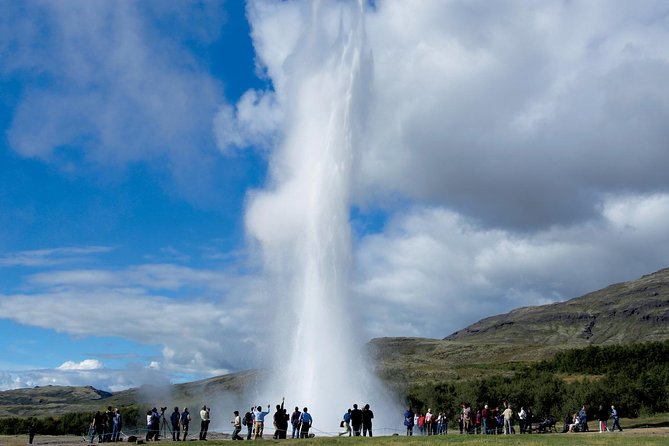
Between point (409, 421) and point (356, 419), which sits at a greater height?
point (356, 419)

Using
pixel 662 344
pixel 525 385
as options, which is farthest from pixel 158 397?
pixel 662 344

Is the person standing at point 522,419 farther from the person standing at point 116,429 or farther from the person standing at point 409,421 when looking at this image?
the person standing at point 116,429

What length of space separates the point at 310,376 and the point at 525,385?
42.7 metres

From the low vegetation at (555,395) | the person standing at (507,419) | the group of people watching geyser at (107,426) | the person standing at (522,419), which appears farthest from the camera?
the low vegetation at (555,395)

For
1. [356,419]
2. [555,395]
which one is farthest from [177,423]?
[555,395]

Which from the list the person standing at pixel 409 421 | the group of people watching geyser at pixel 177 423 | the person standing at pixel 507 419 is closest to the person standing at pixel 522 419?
the person standing at pixel 507 419

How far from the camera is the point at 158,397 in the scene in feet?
176

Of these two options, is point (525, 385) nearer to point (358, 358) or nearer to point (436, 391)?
point (436, 391)

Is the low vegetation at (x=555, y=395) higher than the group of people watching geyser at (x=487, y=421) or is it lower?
higher

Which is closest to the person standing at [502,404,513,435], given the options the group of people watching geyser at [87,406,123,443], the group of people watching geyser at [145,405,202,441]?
the group of people watching geyser at [145,405,202,441]

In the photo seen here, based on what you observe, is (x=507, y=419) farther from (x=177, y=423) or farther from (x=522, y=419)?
(x=177, y=423)

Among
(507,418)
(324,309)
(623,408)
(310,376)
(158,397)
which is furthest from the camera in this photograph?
(623,408)

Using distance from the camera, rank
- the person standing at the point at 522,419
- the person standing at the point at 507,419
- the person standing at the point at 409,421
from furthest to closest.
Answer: the person standing at the point at 522,419
the person standing at the point at 409,421
the person standing at the point at 507,419

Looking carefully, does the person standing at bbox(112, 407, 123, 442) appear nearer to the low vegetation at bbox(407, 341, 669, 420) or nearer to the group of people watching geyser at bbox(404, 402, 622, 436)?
the group of people watching geyser at bbox(404, 402, 622, 436)
